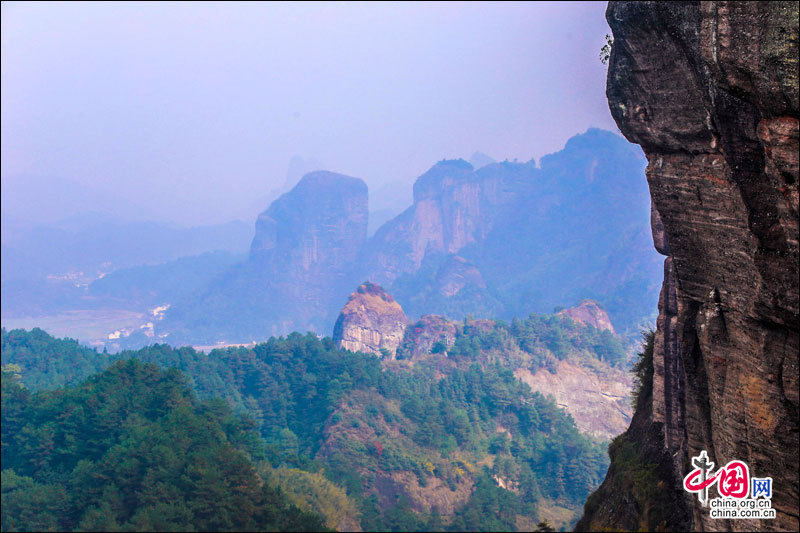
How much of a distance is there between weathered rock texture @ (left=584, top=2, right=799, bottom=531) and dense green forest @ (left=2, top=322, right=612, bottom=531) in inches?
859

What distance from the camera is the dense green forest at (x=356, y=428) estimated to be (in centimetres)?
3716

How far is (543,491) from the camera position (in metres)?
57.8

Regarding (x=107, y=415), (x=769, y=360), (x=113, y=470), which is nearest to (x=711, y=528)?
(x=769, y=360)

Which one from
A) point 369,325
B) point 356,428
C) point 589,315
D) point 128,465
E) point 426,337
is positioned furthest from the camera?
point 589,315

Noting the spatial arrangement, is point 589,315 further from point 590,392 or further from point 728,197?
point 728,197

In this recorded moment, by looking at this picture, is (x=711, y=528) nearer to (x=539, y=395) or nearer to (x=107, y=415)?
(x=107, y=415)

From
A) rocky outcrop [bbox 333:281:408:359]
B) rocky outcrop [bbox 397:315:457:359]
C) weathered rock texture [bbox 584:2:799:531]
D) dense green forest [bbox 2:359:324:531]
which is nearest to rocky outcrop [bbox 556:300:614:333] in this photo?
rocky outcrop [bbox 397:315:457:359]

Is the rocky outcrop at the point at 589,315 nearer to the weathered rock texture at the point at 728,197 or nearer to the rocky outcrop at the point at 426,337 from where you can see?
the rocky outcrop at the point at 426,337

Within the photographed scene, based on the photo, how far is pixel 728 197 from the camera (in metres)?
12.3

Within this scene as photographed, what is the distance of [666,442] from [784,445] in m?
7.18

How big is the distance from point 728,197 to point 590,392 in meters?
77.8

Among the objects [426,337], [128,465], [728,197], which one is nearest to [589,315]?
[426,337]

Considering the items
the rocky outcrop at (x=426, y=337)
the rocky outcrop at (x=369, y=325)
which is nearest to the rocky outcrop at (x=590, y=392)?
the rocky outcrop at (x=426, y=337)

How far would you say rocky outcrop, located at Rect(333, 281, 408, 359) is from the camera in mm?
96312
